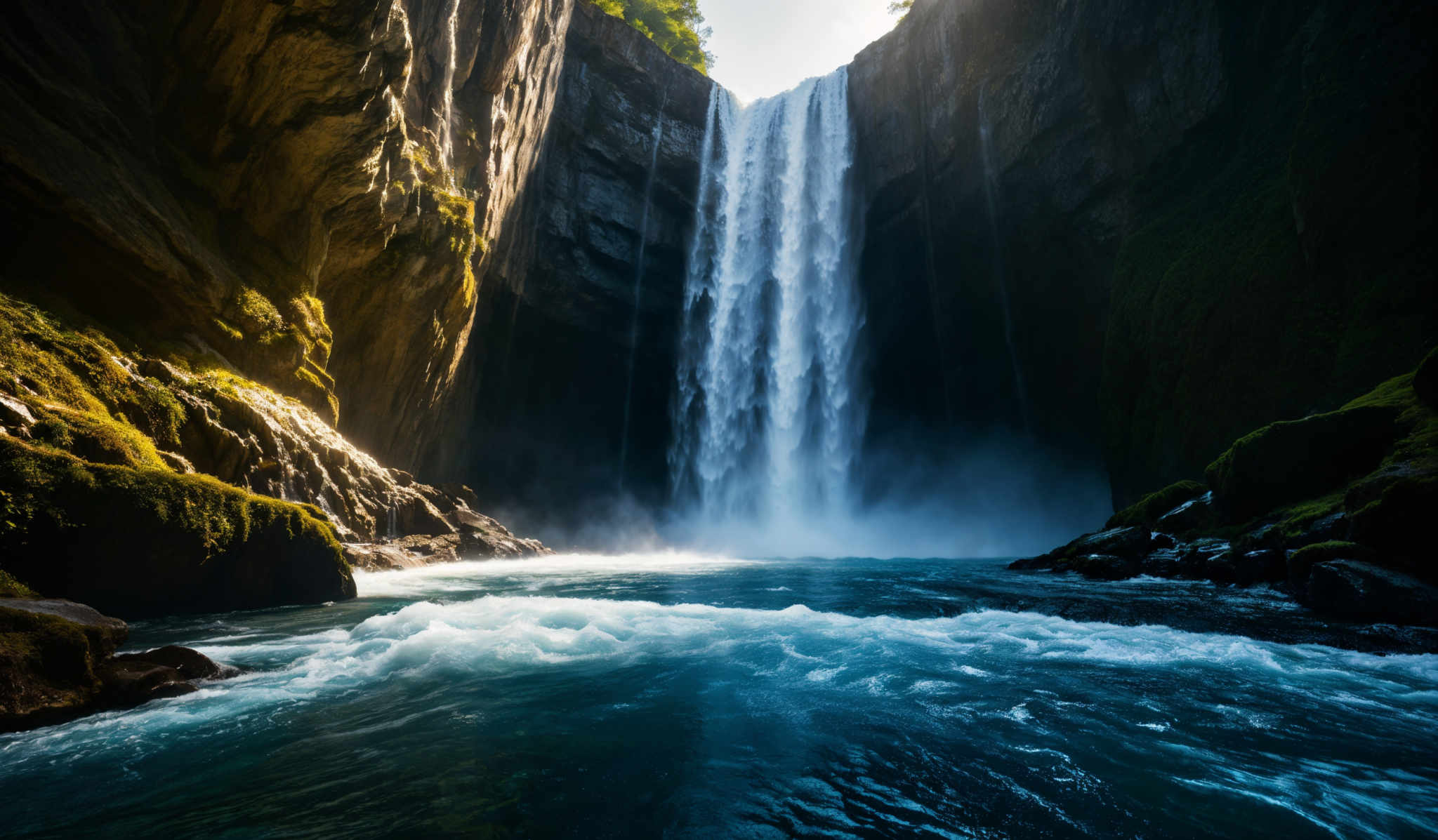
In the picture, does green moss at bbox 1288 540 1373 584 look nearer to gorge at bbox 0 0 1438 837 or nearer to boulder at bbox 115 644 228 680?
gorge at bbox 0 0 1438 837

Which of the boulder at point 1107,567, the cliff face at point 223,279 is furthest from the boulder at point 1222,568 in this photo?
the cliff face at point 223,279

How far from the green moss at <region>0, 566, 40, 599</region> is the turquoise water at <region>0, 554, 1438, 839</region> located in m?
1.01

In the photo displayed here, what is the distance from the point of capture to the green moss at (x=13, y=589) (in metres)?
5.64

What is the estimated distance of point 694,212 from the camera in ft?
118

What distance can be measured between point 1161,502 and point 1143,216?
40.5 ft

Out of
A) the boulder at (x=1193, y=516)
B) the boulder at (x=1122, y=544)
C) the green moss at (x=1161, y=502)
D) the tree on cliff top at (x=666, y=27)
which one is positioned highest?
the tree on cliff top at (x=666, y=27)

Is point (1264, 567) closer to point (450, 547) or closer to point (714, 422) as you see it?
point (450, 547)

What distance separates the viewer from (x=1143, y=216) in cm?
2328

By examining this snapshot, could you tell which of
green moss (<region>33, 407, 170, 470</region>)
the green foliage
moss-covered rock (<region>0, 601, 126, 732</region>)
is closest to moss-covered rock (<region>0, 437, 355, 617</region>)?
green moss (<region>33, 407, 170, 470</region>)

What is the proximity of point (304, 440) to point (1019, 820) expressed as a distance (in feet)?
50.2

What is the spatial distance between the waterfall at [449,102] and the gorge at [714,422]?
0.25m

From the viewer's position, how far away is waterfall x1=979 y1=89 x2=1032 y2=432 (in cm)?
2825

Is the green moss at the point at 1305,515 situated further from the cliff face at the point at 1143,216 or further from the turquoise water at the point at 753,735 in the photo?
the cliff face at the point at 1143,216

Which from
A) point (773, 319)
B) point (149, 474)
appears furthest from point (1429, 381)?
point (773, 319)
